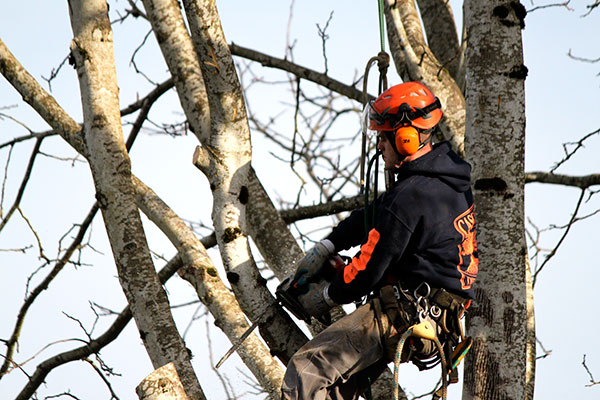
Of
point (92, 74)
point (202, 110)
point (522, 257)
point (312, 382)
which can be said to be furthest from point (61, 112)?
point (522, 257)

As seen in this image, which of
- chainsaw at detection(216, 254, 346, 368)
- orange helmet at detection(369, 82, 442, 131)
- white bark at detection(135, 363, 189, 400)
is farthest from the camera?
chainsaw at detection(216, 254, 346, 368)

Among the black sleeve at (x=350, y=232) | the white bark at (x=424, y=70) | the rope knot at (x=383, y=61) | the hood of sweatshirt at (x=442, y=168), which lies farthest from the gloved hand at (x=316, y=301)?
the white bark at (x=424, y=70)

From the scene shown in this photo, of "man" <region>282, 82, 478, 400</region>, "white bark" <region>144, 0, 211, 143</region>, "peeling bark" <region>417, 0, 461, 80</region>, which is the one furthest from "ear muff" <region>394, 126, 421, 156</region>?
"peeling bark" <region>417, 0, 461, 80</region>

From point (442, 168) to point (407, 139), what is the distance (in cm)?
21

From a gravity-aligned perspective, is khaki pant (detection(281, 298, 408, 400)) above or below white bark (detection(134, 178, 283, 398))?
below

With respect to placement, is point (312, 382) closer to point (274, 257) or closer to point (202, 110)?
point (274, 257)

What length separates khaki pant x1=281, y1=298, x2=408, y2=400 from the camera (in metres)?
2.98

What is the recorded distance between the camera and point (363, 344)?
307 centimetres

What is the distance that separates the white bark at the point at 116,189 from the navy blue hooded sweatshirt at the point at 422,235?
1.02 meters

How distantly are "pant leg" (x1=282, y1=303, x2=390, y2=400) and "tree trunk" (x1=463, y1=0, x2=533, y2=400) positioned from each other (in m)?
0.72

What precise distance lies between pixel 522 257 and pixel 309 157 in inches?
165

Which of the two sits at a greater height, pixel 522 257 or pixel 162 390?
pixel 522 257

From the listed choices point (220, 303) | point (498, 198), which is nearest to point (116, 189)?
point (220, 303)

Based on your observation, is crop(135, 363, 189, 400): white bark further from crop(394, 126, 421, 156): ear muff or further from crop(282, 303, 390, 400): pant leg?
crop(394, 126, 421, 156): ear muff
